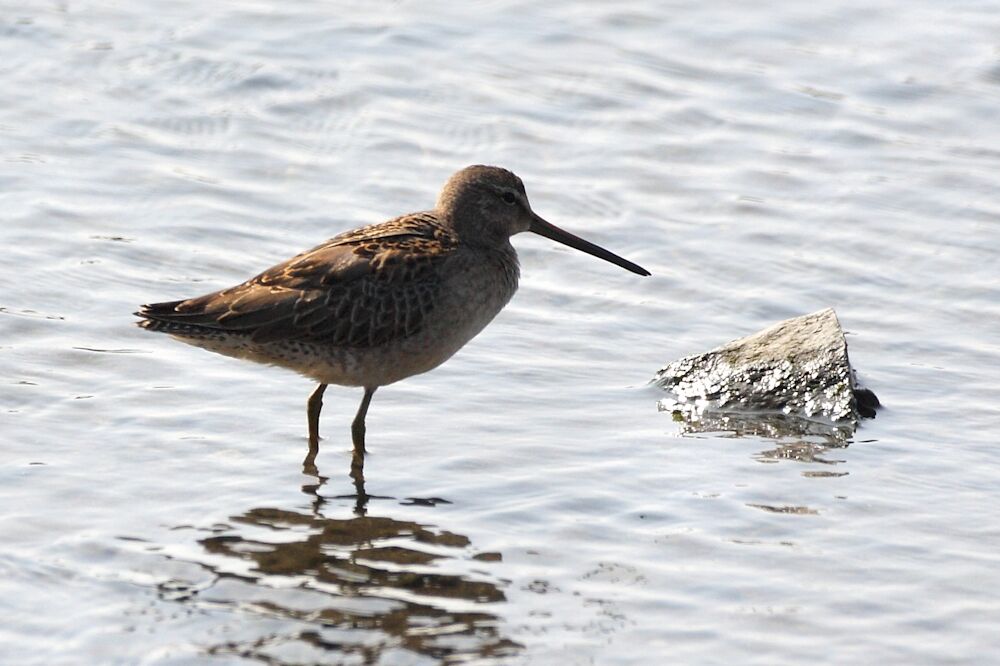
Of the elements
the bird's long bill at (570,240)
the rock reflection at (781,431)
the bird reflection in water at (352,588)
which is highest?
the bird's long bill at (570,240)

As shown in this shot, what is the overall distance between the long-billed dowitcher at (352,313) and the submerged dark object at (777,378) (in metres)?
1.10

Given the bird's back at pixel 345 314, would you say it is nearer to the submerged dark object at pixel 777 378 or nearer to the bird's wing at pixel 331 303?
the bird's wing at pixel 331 303

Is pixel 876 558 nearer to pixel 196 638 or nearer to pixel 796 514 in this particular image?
pixel 796 514

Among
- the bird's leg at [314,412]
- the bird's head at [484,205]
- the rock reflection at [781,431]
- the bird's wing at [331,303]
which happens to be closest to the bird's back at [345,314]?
the bird's wing at [331,303]

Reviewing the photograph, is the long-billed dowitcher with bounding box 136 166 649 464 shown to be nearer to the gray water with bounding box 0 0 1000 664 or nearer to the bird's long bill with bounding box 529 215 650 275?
the gray water with bounding box 0 0 1000 664

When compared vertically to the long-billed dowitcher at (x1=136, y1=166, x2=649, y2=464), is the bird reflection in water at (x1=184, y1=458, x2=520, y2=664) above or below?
below

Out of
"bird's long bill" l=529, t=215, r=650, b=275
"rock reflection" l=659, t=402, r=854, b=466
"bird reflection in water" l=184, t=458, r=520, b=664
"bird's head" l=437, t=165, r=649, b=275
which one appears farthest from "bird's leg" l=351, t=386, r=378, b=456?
"rock reflection" l=659, t=402, r=854, b=466

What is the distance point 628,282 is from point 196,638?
455 centimetres

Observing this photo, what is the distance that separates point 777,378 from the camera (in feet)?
25.2

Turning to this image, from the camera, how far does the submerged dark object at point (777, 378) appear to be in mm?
7566

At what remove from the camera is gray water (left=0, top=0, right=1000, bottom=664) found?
5621 millimetres

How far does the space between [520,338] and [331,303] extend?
169cm

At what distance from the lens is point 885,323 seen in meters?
8.71

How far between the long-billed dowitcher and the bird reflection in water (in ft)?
2.36
